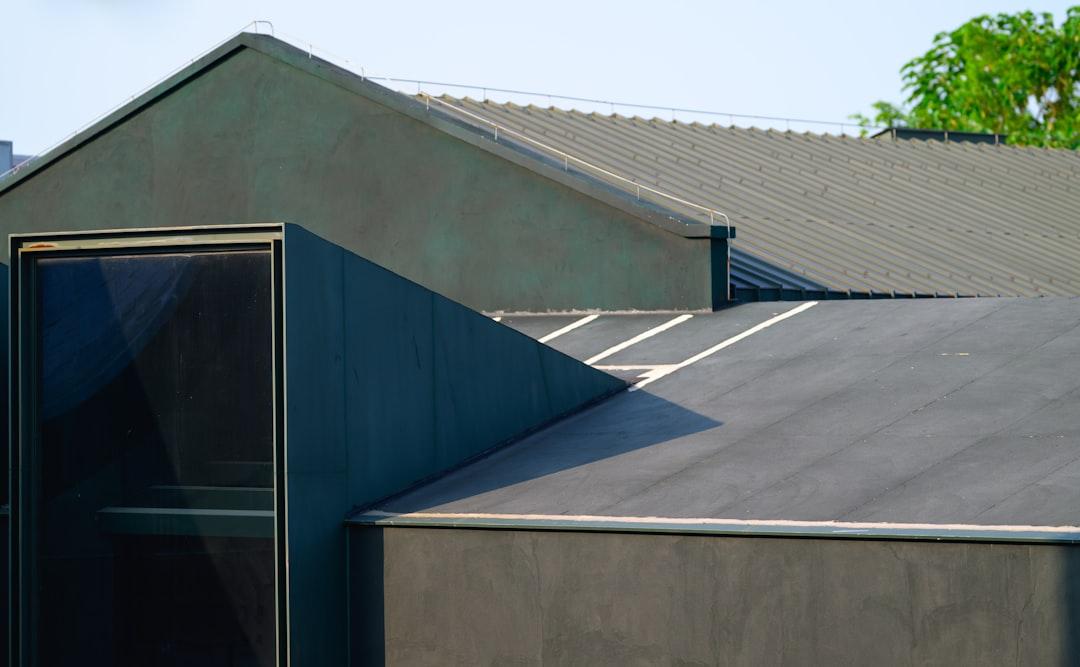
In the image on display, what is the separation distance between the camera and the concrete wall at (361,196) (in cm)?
1580

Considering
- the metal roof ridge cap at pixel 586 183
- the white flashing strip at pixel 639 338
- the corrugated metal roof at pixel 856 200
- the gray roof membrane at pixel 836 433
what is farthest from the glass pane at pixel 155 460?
Answer: the corrugated metal roof at pixel 856 200

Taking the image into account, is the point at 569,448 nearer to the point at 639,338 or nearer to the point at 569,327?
the point at 639,338

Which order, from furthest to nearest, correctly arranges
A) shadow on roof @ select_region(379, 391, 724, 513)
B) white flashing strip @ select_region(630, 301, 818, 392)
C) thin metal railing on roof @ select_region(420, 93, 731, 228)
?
thin metal railing on roof @ select_region(420, 93, 731, 228) < white flashing strip @ select_region(630, 301, 818, 392) < shadow on roof @ select_region(379, 391, 724, 513)

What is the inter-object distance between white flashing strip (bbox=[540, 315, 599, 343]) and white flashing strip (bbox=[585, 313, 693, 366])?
1.06 m

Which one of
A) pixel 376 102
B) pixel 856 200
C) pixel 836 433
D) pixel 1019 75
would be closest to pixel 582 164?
pixel 376 102

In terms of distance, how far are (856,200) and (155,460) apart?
45.6 ft

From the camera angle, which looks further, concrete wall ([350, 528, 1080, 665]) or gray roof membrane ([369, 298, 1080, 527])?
gray roof membrane ([369, 298, 1080, 527])

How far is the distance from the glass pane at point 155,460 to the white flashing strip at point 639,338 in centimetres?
490

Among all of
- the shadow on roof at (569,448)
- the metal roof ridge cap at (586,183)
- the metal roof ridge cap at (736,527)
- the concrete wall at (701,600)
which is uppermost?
the metal roof ridge cap at (586,183)

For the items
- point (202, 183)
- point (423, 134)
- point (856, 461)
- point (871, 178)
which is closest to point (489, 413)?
point (856, 461)

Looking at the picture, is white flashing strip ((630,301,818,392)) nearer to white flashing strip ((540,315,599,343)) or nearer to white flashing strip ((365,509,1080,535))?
white flashing strip ((540,315,599,343))

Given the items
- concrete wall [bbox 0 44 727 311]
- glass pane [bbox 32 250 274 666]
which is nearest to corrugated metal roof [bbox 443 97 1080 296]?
concrete wall [bbox 0 44 727 311]

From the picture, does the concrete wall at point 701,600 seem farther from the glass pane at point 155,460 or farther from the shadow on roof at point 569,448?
the glass pane at point 155,460

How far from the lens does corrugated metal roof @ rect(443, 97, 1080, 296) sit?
695 inches
